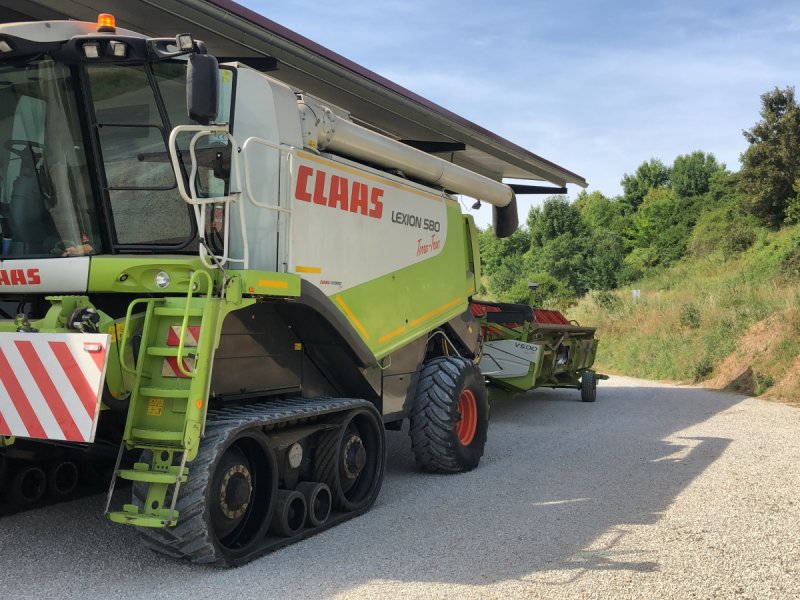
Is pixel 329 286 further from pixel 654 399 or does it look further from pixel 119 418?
pixel 654 399

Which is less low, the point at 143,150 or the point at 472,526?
the point at 143,150

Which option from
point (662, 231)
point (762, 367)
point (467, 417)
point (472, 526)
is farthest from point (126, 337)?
point (662, 231)

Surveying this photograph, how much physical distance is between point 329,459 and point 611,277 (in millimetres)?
38286

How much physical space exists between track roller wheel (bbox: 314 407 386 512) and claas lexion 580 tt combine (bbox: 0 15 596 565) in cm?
2

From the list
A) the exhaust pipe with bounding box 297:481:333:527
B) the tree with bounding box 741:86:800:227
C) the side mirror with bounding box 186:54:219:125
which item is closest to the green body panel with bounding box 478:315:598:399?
the exhaust pipe with bounding box 297:481:333:527

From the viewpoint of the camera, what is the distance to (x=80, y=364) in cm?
438

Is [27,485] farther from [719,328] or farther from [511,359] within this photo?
[719,328]

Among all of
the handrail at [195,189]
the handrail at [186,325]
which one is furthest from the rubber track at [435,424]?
the handrail at [186,325]

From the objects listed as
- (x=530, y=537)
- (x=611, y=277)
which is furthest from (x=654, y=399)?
(x=611, y=277)

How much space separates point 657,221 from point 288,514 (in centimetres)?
4736

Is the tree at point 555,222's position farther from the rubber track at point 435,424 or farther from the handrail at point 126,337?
the handrail at point 126,337

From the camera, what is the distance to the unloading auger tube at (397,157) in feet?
19.9

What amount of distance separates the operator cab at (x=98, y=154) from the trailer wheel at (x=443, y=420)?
10.1ft

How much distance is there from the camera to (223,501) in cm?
483
